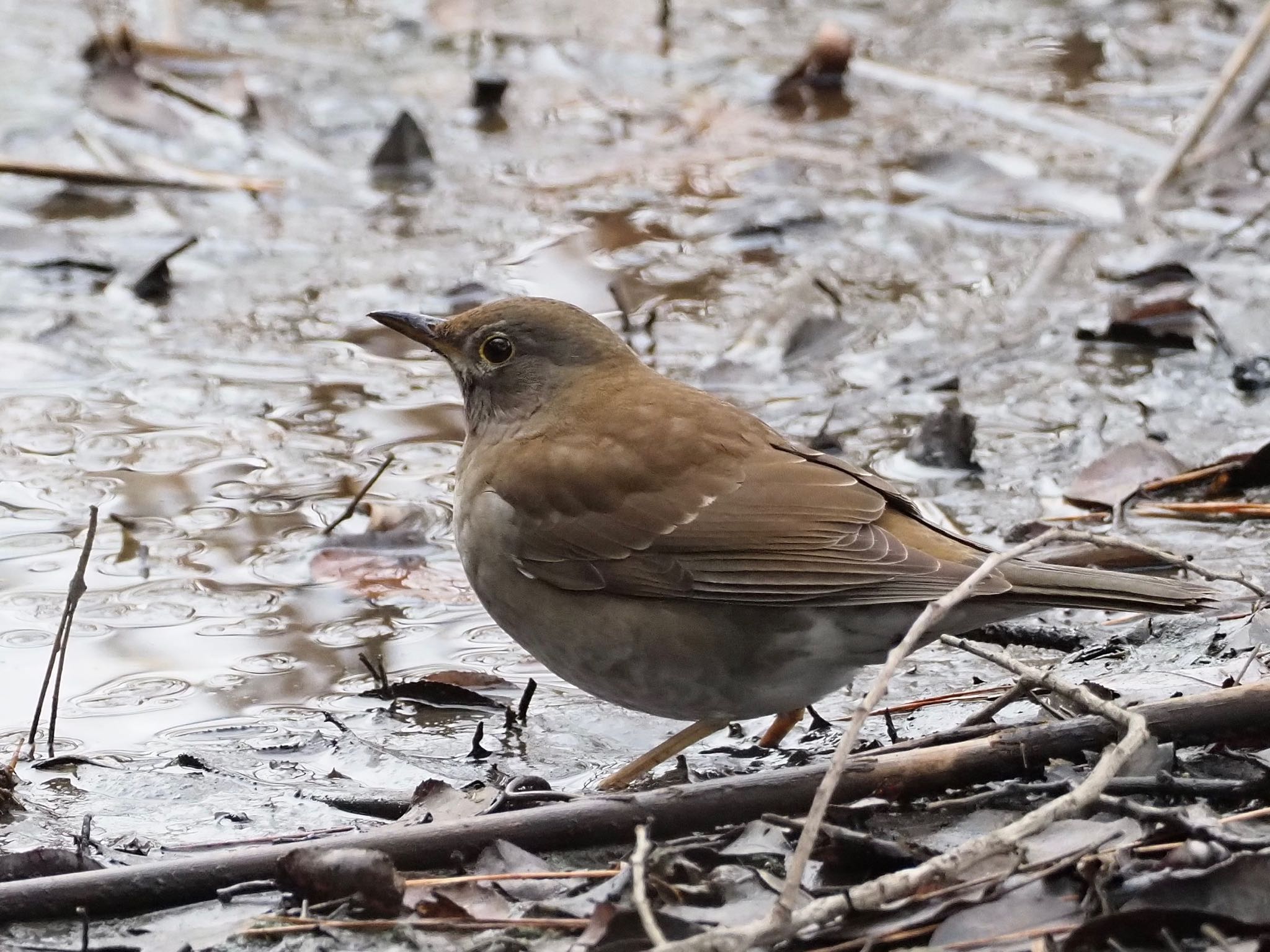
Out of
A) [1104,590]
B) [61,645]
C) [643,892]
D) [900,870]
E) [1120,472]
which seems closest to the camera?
[643,892]

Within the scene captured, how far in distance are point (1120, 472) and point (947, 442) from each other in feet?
1.86

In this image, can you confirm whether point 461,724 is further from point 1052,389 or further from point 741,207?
point 741,207

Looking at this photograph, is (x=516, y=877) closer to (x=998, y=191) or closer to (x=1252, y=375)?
(x=1252, y=375)

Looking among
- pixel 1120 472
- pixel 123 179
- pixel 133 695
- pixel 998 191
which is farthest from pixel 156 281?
pixel 1120 472

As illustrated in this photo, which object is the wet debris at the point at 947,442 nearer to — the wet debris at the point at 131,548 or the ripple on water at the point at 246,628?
the ripple on water at the point at 246,628

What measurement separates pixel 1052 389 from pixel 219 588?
3.12 meters

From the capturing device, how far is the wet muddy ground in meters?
4.54

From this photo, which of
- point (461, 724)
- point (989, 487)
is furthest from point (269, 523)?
point (989, 487)

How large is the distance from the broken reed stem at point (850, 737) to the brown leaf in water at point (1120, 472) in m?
2.05

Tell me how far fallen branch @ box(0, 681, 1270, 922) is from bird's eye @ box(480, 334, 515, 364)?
71.1 inches

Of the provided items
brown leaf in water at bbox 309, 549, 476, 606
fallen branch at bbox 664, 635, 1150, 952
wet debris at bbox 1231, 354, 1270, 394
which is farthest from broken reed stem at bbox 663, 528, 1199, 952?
wet debris at bbox 1231, 354, 1270, 394

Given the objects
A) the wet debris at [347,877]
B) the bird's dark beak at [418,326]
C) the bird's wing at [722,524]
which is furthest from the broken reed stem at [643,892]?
the bird's dark beak at [418,326]

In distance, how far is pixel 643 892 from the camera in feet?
9.37

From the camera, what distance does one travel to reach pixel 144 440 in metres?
6.07
